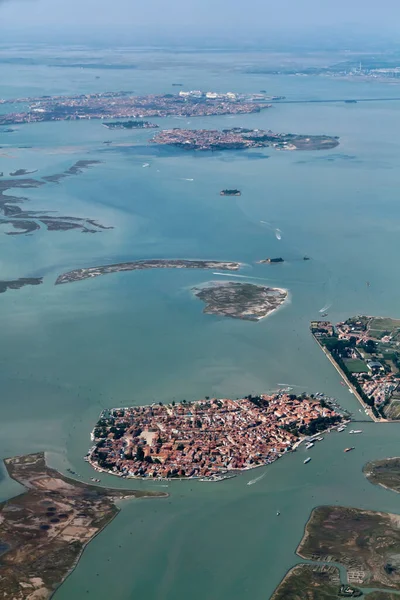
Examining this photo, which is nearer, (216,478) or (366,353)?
(216,478)

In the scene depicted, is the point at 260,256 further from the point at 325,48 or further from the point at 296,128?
the point at 325,48

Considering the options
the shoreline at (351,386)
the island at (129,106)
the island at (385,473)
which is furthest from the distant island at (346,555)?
the island at (129,106)

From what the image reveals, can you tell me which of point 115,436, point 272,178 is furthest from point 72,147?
point 115,436

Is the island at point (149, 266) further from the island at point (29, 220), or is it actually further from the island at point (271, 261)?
the island at point (29, 220)

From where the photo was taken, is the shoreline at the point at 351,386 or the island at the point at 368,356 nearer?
the shoreline at the point at 351,386

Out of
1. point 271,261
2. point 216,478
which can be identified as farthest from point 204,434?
point 271,261

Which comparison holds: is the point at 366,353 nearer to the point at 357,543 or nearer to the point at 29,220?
the point at 357,543
